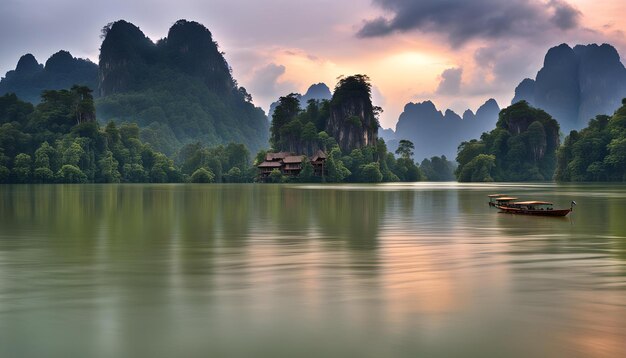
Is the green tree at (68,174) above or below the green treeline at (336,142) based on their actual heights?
below

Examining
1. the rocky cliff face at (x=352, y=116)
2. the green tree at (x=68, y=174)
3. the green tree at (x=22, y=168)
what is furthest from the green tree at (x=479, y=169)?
the green tree at (x=22, y=168)

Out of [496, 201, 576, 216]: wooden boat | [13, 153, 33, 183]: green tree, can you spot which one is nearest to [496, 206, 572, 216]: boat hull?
[496, 201, 576, 216]: wooden boat

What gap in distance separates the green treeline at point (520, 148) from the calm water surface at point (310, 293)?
516 feet

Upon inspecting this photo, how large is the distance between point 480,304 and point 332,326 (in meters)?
3.49

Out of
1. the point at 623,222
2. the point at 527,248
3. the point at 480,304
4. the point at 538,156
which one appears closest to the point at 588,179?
the point at 538,156

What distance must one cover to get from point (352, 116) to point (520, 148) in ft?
187

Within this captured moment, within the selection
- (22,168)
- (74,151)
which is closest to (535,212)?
(22,168)

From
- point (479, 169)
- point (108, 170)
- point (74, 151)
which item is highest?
point (74, 151)

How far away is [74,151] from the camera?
12900 centimetres

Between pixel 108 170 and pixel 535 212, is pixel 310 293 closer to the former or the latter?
pixel 535 212

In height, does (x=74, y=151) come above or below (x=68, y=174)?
above

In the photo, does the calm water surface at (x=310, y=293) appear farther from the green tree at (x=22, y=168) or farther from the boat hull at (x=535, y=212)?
the green tree at (x=22, y=168)

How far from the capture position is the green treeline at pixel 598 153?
12841 centimetres

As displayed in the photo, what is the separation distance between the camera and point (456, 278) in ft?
45.0
